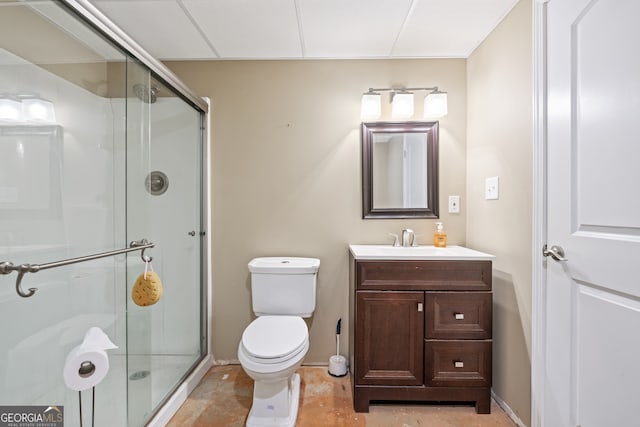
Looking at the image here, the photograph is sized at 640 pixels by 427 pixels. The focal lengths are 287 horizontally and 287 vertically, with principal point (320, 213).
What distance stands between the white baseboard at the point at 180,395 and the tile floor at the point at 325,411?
0.10ft

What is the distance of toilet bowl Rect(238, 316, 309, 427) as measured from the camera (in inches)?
51.3

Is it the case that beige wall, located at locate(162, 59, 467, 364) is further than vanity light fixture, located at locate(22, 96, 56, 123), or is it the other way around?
beige wall, located at locate(162, 59, 467, 364)

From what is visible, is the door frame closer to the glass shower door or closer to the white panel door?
the white panel door

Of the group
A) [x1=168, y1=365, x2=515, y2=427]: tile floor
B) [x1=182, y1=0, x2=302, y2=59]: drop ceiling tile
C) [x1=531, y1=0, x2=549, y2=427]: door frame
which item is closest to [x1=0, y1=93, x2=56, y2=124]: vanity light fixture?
[x1=182, y1=0, x2=302, y2=59]: drop ceiling tile

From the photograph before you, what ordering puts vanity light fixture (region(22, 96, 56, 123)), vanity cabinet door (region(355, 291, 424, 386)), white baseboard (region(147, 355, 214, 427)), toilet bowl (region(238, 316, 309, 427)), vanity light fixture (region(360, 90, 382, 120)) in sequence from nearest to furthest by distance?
1. vanity light fixture (region(22, 96, 56, 123))
2. toilet bowl (region(238, 316, 309, 427))
3. white baseboard (region(147, 355, 214, 427))
4. vanity cabinet door (region(355, 291, 424, 386))
5. vanity light fixture (region(360, 90, 382, 120))

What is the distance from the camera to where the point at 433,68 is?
1.96 metres

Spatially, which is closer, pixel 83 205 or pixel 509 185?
pixel 83 205

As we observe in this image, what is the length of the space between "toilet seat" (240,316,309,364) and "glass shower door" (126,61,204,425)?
509 millimetres

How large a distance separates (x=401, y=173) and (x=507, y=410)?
1468mm

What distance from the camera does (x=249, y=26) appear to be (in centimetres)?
164

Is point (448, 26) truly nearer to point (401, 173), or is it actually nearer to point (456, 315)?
point (401, 173)

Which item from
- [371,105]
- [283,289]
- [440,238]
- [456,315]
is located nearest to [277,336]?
[283,289]

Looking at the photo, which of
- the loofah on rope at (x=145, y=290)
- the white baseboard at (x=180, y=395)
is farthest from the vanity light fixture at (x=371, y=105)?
the white baseboard at (x=180, y=395)

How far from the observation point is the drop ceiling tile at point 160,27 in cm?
148
